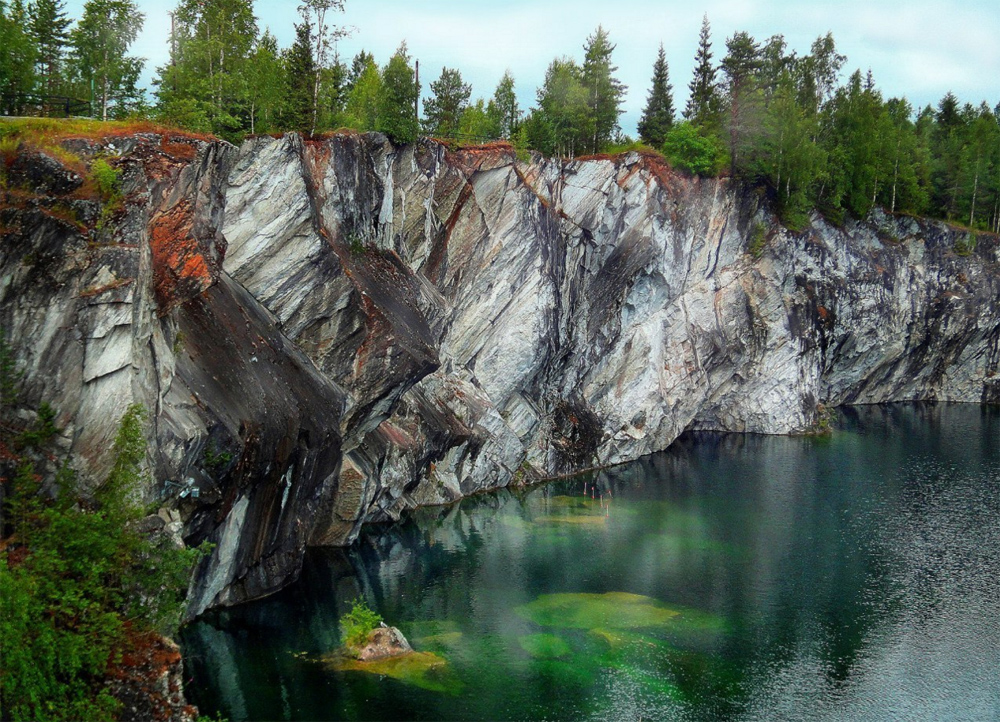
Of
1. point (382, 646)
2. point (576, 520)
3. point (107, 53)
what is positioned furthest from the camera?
point (576, 520)

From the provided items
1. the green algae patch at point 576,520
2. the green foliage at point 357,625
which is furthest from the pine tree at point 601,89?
the green foliage at point 357,625

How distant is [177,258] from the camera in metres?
34.6

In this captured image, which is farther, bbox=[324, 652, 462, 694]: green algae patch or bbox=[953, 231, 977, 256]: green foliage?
bbox=[953, 231, 977, 256]: green foliage

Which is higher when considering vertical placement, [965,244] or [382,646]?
[965,244]

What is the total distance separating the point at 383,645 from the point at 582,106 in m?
52.1

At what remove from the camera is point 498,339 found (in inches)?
2431

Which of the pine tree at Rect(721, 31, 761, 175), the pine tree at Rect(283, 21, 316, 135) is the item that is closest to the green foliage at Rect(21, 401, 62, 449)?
the pine tree at Rect(283, 21, 316, 135)

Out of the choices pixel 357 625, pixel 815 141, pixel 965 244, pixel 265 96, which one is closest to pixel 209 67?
pixel 265 96

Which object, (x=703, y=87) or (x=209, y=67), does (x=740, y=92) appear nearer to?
(x=703, y=87)

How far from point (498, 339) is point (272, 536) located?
26213 millimetres

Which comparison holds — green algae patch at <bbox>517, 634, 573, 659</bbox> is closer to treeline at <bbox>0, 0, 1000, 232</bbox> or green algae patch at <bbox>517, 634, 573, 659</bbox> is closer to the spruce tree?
treeline at <bbox>0, 0, 1000, 232</bbox>

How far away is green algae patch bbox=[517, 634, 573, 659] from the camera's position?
117ft

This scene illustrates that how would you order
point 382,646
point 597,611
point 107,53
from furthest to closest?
point 107,53 < point 597,611 < point 382,646

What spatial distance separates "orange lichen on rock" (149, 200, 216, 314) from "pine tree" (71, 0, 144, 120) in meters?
13.3
